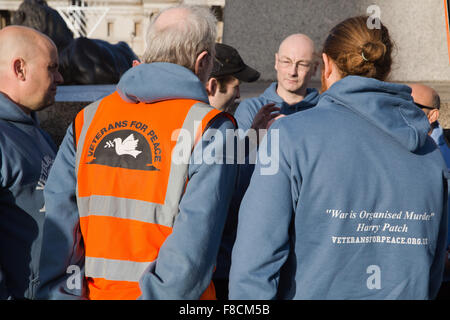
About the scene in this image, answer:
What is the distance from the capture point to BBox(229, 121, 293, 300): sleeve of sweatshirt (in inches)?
75.2

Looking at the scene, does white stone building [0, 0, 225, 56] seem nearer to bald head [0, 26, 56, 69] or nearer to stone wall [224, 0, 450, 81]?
stone wall [224, 0, 450, 81]

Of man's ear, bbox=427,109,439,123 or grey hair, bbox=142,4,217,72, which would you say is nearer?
grey hair, bbox=142,4,217,72

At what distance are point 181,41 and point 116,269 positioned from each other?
948 mm

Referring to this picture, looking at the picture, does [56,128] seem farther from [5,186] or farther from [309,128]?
[309,128]

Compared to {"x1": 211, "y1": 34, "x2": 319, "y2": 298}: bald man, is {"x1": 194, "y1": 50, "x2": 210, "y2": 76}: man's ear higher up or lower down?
higher up

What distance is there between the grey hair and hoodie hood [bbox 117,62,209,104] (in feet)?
0.26

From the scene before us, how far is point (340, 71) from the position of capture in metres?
2.11

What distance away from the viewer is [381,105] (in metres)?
2.01

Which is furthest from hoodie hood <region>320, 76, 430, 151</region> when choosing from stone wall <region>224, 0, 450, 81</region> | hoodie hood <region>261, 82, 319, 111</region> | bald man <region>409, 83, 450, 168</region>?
stone wall <region>224, 0, 450, 81</region>

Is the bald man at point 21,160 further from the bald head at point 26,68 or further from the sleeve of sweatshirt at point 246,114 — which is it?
the sleeve of sweatshirt at point 246,114

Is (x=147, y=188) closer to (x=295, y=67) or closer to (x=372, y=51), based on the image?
(x=372, y=51)

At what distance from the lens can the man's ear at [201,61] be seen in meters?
2.22
